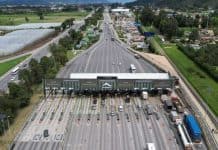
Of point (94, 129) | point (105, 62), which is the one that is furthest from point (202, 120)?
point (105, 62)

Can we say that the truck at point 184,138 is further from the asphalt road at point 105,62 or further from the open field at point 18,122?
→ the asphalt road at point 105,62

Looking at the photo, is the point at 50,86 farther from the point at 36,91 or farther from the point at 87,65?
the point at 87,65

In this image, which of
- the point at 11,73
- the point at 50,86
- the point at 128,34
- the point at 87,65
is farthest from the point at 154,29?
the point at 50,86

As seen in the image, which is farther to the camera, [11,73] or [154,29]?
[154,29]

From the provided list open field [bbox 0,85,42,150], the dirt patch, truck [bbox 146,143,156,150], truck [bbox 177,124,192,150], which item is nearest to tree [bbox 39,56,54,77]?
open field [bbox 0,85,42,150]

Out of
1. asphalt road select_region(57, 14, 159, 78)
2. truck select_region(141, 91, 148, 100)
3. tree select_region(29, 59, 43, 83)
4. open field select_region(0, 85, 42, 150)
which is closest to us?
open field select_region(0, 85, 42, 150)

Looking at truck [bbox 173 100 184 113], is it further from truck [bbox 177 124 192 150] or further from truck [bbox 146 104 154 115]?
truck [bbox 177 124 192 150]

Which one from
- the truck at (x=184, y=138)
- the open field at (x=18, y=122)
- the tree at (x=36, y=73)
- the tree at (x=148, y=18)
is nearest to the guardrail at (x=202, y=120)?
the truck at (x=184, y=138)
